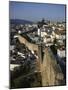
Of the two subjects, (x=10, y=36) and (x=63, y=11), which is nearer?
(x=10, y=36)

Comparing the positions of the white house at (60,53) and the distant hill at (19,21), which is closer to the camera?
the distant hill at (19,21)

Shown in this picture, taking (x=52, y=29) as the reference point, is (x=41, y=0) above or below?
above

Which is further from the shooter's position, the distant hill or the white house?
the white house

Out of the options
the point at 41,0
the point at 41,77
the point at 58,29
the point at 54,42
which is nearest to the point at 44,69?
the point at 41,77

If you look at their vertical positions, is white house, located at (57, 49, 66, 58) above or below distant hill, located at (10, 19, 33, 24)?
below

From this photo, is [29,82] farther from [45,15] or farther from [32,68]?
[45,15]

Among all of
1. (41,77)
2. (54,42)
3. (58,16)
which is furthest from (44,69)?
(58,16)

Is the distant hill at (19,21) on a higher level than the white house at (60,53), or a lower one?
higher

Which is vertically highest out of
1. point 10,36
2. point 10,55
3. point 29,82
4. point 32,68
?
point 10,36

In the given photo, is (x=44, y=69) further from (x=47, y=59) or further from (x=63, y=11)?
(x=63, y=11)

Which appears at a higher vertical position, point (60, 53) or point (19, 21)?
point (19, 21)
